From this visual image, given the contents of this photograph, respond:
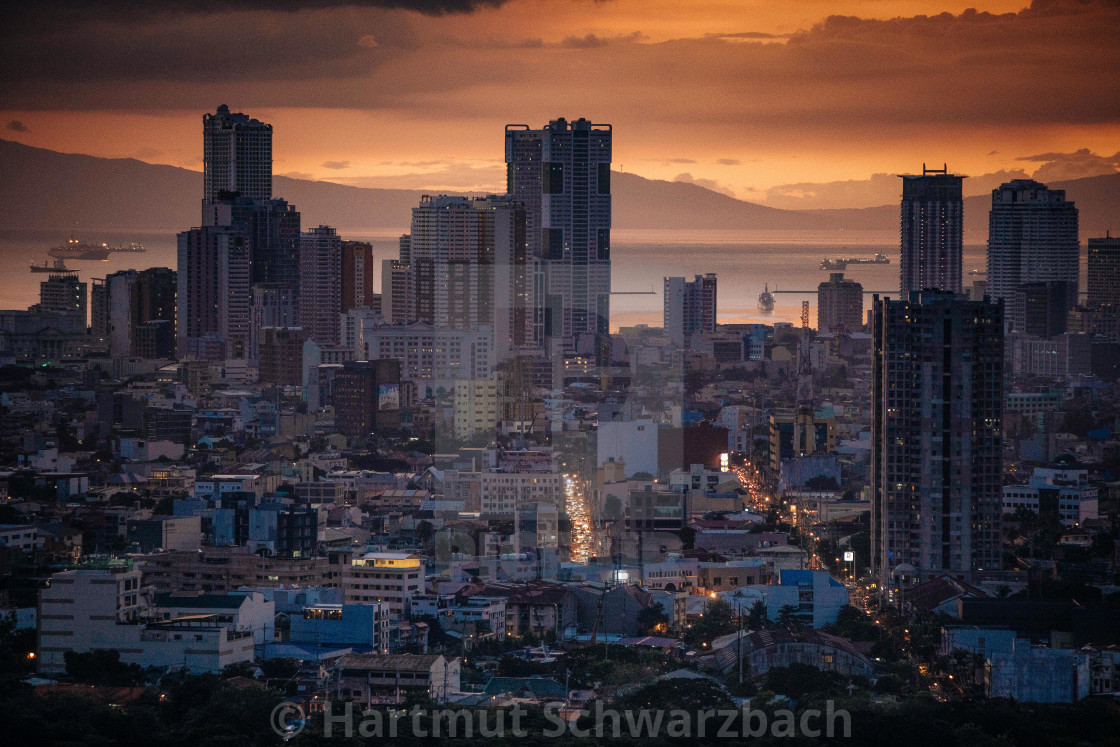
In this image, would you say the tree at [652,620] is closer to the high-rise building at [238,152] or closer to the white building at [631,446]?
the white building at [631,446]

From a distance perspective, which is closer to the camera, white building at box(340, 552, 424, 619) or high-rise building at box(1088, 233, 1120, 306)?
white building at box(340, 552, 424, 619)

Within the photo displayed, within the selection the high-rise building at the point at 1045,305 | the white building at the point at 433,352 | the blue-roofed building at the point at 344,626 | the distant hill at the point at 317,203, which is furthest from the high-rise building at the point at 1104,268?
the blue-roofed building at the point at 344,626

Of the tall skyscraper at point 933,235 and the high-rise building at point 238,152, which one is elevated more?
the high-rise building at point 238,152

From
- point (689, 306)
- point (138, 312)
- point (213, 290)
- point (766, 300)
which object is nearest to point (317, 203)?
point (213, 290)

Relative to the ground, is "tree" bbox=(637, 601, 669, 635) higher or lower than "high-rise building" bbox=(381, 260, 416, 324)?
lower

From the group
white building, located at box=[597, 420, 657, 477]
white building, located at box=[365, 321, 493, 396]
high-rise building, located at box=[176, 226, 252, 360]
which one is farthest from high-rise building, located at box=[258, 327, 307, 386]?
white building, located at box=[597, 420, 657, 477]

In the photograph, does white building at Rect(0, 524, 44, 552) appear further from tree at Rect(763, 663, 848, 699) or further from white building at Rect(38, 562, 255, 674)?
tree at Rect(763, 663, 848, 699)
